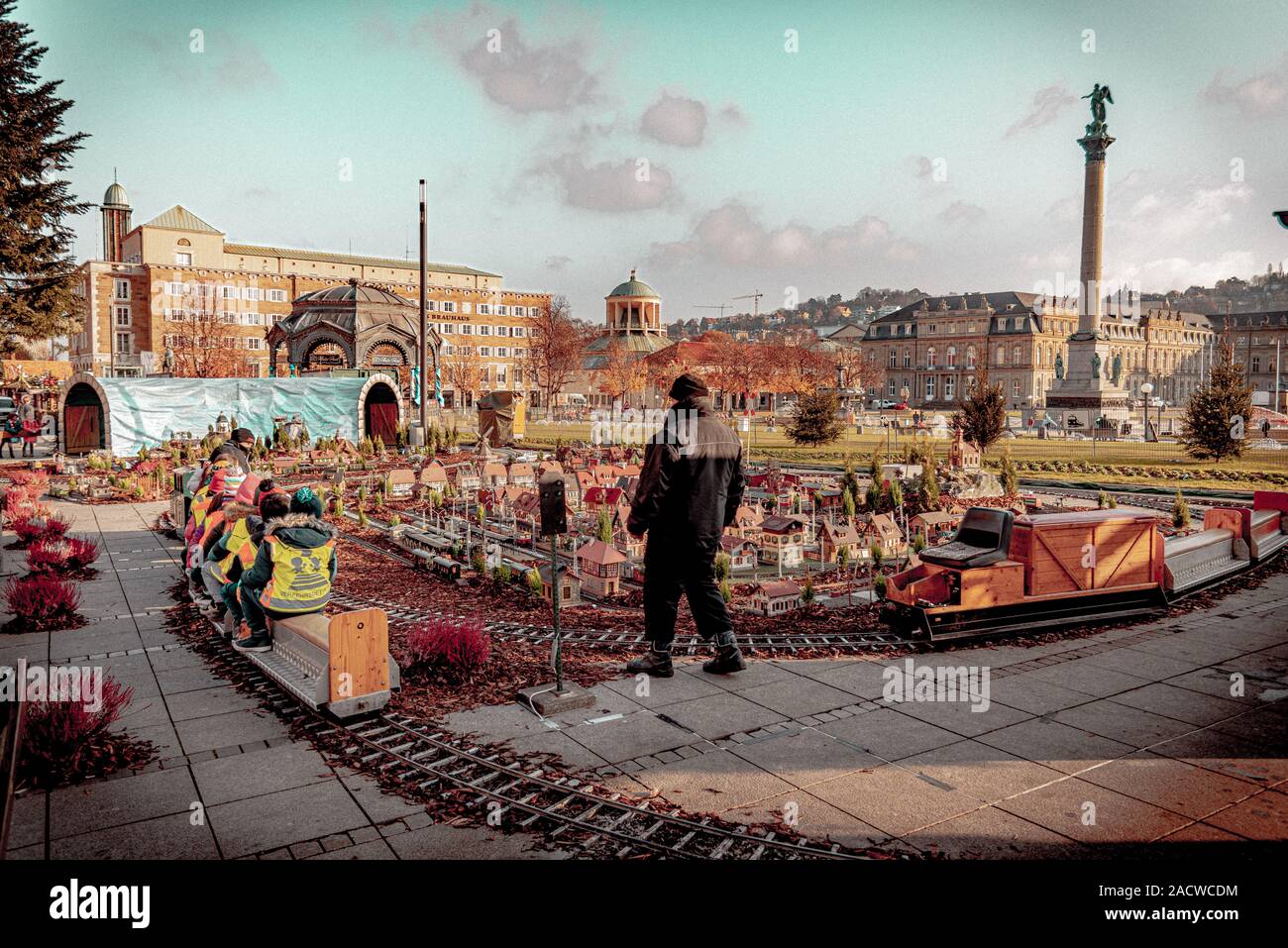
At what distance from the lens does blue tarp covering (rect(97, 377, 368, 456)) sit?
93.0 feet

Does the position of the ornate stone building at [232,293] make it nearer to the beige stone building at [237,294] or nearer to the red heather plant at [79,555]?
the beige stone building at [237,294]

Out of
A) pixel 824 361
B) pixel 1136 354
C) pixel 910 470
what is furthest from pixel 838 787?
pixel 1136 354

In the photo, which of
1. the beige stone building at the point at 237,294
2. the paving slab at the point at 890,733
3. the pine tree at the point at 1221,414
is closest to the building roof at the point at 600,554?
the paving slab at the point at 890,733

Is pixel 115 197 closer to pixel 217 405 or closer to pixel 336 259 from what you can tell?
pixel 336 259

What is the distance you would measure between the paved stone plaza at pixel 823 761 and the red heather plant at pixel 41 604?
78 centimetres

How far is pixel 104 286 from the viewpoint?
84125 millimetres

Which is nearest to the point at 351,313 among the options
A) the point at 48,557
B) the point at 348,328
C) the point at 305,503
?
the point at 348,328

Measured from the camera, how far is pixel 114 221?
9788 centimetres

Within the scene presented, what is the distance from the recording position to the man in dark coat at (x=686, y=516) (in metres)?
7.42

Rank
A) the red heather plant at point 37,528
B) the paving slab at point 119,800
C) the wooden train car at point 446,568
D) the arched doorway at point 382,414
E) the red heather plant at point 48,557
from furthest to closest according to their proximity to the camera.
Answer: the arched doorway at point 382,414 → the red heather plant at point 37,528 → the wooden train car at point 446,568 → the red heather plant at point 48,557 → the paving slab at point 119,800

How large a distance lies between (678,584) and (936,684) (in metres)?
2.42

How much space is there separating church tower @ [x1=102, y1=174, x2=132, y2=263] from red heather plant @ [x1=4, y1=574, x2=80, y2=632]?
346 feet

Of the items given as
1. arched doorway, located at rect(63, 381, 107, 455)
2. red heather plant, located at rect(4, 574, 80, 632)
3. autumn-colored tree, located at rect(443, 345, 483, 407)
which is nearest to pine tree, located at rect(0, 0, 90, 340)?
arched doorway, located at rect(63, 381, 107, 455)
